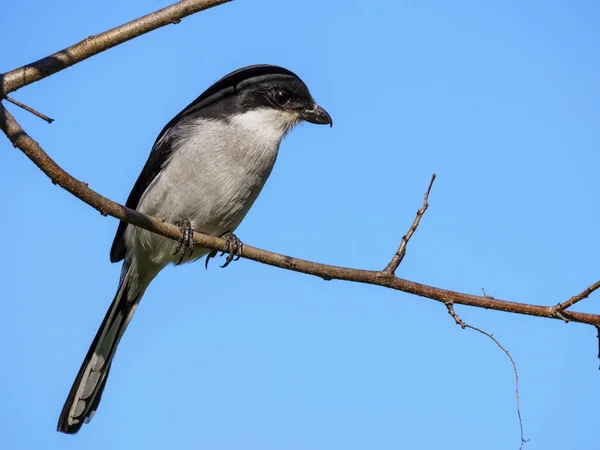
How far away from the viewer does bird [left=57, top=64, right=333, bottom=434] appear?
5711mm

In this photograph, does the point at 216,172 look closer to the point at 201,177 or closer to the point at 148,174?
the point at 201,177

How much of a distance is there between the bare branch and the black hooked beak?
2714 millimetres

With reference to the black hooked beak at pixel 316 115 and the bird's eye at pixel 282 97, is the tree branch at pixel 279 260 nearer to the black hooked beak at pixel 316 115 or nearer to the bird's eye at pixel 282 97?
the bird's eye at pixel 282 97

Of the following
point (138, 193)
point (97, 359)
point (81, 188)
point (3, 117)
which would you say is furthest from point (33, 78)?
point (97, 359)

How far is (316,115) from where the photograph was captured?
20.8 ft

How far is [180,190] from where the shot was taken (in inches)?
226

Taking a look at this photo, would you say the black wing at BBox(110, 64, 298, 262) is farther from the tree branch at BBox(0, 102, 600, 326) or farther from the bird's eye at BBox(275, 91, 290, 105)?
the tree branch at BBox(0, 102, 600, 326)

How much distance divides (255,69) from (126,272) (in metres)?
2.05

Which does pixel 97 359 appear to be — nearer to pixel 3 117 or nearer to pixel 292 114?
pixel 292 114

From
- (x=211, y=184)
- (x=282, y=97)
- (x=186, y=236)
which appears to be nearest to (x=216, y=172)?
(x=211, y=184)

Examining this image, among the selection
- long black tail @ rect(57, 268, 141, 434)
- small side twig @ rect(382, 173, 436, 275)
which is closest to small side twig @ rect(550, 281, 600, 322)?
small side twig @ rect(382, 173, 436, 275)

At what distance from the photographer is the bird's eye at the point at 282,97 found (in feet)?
20.1

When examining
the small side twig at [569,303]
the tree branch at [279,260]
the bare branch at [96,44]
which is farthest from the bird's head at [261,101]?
the small side twig at [569,303]

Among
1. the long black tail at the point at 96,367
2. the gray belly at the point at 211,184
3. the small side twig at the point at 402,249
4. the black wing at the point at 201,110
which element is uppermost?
the black wing at the point at 201,110
